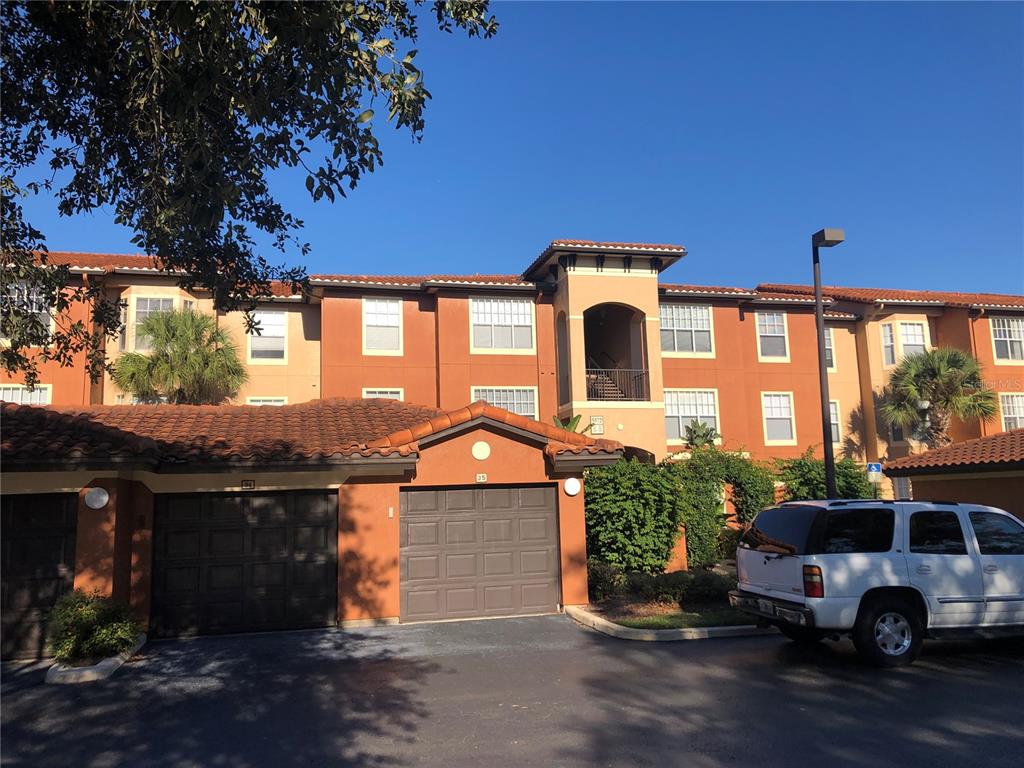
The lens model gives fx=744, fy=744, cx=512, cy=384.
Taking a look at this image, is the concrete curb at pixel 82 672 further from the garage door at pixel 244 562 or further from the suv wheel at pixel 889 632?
the suv wheel at pixel 889 632

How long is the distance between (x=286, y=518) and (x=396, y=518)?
1830 millimetres

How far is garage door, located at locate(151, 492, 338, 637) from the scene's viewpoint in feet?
39.3

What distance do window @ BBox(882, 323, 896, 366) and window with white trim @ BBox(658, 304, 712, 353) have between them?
22.4 ft

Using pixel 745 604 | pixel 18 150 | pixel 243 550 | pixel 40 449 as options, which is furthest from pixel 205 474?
pixel 745 604

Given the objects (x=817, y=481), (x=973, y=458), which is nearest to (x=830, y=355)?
(x=817, y=481)

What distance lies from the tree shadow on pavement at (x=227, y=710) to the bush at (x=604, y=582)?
4.74 meters

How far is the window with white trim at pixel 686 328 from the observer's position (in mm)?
25859

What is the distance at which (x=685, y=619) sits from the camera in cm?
1175

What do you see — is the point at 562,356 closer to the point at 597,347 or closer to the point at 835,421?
the point at 597,347

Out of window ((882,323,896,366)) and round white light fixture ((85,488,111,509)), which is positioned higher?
window ((882,323,896,366))

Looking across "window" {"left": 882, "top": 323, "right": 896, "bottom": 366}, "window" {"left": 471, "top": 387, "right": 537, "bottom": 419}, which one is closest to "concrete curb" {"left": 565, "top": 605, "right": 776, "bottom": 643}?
"window" {"left": 471, "top": 387, "right": 537, "bottom": 419}

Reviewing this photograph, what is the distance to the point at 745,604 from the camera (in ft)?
32.0

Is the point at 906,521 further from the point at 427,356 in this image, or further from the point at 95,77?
the point at 427,356

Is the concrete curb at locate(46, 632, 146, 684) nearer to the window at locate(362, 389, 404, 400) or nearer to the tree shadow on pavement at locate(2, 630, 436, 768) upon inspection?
the tree shadow on pavement at locate(2, 630, 436, 768)
